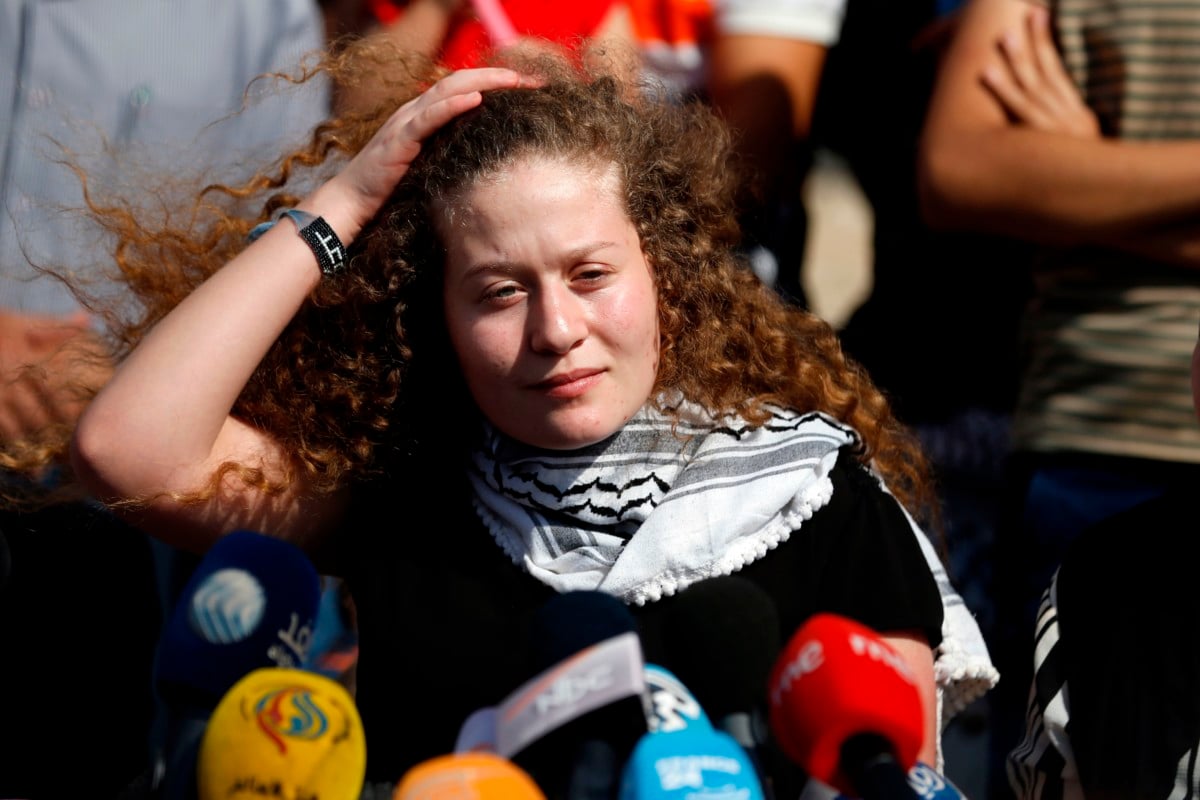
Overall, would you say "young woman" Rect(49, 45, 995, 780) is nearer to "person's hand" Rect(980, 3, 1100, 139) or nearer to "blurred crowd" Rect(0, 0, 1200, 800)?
"blurred crowd" Rect(0, 0, 1200, 800)

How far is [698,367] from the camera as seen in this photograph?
2.27 m

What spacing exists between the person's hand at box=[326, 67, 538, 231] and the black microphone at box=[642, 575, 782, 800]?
35.3 inches

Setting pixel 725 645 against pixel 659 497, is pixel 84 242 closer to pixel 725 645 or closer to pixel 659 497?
pixel 659 497

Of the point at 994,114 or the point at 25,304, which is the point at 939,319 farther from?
the point at 25,304

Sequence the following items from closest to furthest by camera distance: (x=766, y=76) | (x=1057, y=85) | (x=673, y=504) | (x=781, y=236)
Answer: (x=673, y=504) → (x=1057, y=85) → (x=766, y=76) → (x=781, y=236)

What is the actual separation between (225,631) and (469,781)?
0.43m

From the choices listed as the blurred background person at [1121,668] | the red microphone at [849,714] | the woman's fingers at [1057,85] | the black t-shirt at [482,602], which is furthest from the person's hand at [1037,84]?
the red microphone at [849,714]

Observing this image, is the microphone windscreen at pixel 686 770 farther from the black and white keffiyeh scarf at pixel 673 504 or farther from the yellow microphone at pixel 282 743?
the black and white keffiyeh scarf at pixel 673 504

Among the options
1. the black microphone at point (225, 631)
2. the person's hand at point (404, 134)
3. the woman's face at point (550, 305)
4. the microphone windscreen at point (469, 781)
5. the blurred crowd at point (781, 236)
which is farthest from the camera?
the blurred crowd at point (781, 236)

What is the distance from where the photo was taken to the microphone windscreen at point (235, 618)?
1589 millimetres

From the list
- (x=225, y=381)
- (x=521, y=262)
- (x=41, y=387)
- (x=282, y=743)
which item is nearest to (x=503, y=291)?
(x=521, y=262)

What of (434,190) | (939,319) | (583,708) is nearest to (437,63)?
(434,190)

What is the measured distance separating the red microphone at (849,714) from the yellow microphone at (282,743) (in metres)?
0.46

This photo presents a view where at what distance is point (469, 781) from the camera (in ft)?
4.27
